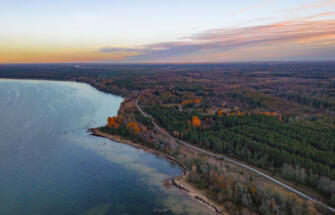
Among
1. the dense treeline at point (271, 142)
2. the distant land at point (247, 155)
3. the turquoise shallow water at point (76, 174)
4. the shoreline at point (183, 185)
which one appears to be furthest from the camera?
the dense treeline at point (271, 142)

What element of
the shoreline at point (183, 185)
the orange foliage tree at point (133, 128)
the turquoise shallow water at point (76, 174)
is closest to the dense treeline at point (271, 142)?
the orange foliage tree at point (133, 128)

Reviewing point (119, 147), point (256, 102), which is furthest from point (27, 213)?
point (256, 102)

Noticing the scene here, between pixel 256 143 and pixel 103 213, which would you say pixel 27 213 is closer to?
pixel 103 213

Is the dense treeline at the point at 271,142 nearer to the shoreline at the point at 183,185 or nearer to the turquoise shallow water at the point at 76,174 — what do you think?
the shoreline at the point at 183,185

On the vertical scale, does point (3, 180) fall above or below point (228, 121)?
below

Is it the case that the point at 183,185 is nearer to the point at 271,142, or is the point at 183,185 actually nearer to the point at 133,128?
the point at 271,142

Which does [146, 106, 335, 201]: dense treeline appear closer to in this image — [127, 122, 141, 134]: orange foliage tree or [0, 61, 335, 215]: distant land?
[0, 61, 335, 215]: distant land

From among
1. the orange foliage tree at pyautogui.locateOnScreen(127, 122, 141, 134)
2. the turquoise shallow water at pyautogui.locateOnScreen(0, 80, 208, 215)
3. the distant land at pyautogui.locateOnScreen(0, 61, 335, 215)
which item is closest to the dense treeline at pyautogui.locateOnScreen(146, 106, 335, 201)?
the distant land at pyautogui.locateOnScreen(0, 61, 335, 215)
